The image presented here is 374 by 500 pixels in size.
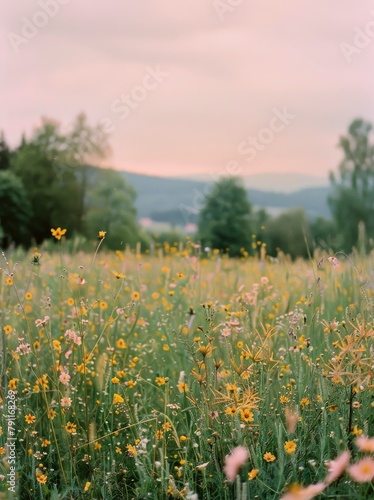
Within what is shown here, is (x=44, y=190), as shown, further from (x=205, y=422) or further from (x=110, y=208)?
(x=205, y=422)

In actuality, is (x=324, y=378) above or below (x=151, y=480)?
above

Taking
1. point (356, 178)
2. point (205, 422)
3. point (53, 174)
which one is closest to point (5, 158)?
point (53, 174)

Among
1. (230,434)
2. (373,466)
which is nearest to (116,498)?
(230,434)

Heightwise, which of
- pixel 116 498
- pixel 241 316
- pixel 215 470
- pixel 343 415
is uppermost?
pixel 241 316

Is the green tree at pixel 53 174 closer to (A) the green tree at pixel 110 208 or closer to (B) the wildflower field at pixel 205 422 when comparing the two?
(A) the green tree at pixel 110 208

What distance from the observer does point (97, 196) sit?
94.9 ft

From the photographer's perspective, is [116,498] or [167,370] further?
[167,370]

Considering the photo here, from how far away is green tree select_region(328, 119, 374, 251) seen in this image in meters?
36.9

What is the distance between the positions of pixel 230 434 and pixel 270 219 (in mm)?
40769

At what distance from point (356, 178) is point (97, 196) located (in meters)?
15.4

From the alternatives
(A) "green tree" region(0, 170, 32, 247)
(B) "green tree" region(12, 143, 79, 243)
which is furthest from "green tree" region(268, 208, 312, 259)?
(A) "green tree" region(0, 170, 32, 247)

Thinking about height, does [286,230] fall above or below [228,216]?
below

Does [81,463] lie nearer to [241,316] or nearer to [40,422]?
[40,422]

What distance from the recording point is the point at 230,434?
9.56 feet
